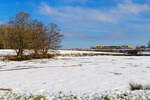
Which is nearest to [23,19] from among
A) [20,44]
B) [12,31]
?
[12,31]

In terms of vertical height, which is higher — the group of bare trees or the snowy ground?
the group of bare trees

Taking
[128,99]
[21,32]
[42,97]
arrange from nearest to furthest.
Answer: [128,99] < [42,97] < [21,32]

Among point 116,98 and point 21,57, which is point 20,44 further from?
point 116,98

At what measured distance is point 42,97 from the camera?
538cm

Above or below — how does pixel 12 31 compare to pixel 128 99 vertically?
above

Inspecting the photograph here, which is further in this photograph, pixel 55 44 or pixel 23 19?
pixel 55 44

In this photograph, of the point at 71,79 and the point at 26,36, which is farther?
the point at 26,36

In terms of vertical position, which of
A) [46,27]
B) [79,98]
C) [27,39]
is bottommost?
[79,98]

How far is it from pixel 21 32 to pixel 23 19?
2872 mm

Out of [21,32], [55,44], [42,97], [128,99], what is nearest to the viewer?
[128,99]

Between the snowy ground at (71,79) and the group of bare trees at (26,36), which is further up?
the group of bare trees at (26,36)

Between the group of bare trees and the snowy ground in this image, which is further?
the group of bare trees

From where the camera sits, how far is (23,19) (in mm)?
24359

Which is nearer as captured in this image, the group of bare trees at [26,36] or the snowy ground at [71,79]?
the snowy ground at [71,79]
